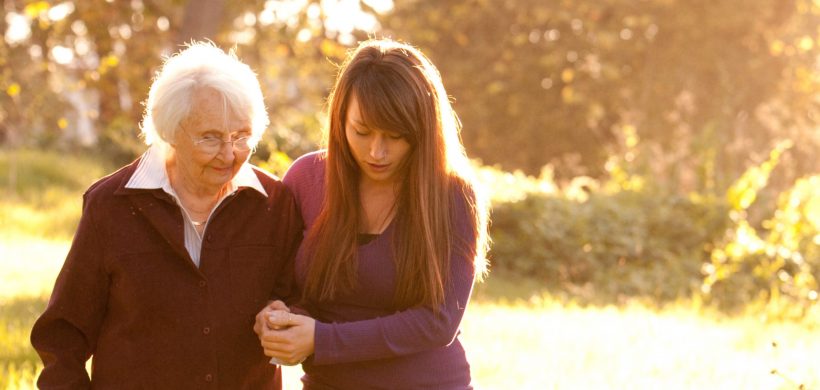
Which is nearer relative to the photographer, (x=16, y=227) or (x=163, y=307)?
(x=163, y=307)

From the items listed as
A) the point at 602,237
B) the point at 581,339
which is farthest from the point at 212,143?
the point at 602,237

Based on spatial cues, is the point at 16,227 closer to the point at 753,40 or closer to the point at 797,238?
the point at 797,238

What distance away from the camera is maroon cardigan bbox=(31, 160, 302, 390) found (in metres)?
2.96

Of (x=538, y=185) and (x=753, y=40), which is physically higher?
(x=753, y=40)

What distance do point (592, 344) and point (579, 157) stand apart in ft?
62.3

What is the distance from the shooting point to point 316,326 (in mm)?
3123

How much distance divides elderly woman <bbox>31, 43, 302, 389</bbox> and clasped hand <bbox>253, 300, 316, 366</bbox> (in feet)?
0.43

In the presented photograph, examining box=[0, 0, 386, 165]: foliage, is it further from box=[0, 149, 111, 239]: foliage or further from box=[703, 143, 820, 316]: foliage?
box=[703, 143, 820, 316]: foliage

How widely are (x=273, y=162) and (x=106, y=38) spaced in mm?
3317

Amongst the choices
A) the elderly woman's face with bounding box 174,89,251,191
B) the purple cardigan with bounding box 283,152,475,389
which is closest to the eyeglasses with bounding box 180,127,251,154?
the elderly woman's face with bounding box 174,89,251,191

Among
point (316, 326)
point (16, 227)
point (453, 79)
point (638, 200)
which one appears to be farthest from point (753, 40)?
point (316, 326)

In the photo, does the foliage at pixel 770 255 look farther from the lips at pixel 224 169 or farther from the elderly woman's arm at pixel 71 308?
the elderly woman's arm at pixel 71 308

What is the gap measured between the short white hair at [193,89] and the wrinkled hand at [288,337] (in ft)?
1.81

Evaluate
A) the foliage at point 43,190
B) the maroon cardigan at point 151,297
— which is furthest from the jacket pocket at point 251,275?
the foliage at point 43,190
